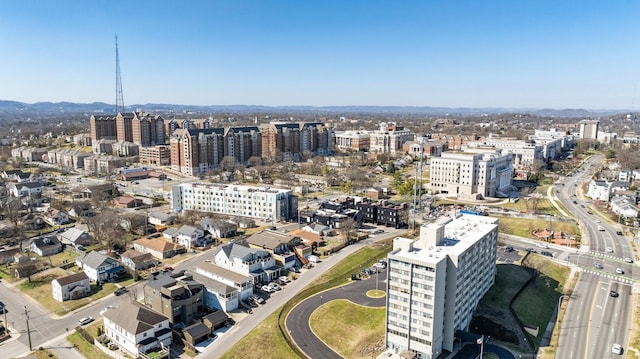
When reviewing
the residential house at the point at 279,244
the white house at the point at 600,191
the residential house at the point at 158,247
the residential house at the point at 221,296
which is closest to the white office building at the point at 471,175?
the white house at the point at 600,191

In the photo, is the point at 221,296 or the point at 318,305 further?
the point at 318,305

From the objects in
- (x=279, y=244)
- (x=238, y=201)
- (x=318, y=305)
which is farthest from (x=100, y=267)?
(x=238, y=201)

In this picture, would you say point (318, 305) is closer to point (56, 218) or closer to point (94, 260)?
point (94, 260)

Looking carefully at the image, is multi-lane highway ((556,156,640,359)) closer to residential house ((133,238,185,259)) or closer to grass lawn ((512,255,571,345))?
grass lawn ((512,255,571,345))

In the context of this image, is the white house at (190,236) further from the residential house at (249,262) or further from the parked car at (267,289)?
Answer: the parked car at (267,289)

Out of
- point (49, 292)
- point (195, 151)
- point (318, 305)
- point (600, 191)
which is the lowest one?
point (49, 292)

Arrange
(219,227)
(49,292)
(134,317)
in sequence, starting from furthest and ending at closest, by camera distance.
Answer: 1. (219,227)
2. (49,292)
3. (134,317)

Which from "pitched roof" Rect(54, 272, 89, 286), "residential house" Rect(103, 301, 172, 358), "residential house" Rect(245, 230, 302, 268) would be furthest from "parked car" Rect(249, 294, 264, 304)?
"pitched roof" Rect(54, 272, 89, 286)
